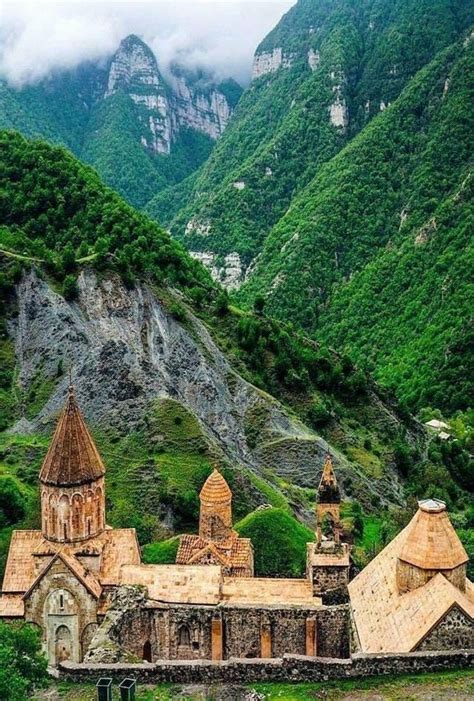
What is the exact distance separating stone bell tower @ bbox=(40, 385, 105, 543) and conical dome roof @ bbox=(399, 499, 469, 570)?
1264 centimetres

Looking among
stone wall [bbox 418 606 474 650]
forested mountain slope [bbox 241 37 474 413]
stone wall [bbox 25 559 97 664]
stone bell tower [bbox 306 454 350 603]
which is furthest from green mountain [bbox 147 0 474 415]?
stone wall [bbox 418 606 474 650]

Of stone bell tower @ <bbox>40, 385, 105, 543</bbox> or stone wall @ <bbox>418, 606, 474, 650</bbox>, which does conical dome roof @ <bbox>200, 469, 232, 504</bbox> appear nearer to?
stone bell tower @ <bbox>40, 385, 105, 543</bbox>

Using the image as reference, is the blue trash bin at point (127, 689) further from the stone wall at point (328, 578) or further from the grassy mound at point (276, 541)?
the grassy mound at point (276, 541)

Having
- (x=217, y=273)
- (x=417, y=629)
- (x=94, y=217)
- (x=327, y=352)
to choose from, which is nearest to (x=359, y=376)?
(x=327, y=352)

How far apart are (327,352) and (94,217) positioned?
2470cm

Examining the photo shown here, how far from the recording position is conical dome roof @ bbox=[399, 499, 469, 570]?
28.9m

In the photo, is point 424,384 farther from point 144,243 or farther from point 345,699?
point 345,699

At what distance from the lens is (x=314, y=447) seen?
63406 millimetres

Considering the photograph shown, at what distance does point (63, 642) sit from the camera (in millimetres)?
34188

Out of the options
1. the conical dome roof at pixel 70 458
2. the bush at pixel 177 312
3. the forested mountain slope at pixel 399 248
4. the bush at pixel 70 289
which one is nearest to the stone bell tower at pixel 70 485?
the conical dome roof at pixel 70 458

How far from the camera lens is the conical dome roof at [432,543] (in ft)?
94.8

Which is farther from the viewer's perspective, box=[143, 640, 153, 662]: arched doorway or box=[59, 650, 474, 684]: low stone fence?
box=[143, 640, 153, 662]: arched doorway

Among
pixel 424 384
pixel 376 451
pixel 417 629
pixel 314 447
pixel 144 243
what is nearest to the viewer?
pixel 417 629

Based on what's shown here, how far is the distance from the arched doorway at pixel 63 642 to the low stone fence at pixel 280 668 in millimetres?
9755
